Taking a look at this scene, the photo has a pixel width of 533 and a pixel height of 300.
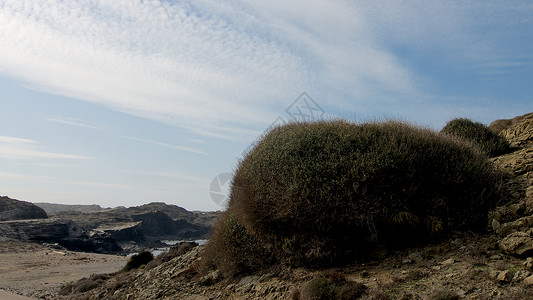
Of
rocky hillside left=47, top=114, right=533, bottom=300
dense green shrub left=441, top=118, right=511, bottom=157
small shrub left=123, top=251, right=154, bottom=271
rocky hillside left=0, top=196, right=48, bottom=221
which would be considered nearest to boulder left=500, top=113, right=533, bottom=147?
dense green shrub left=441, top=118, right=511, bottom=157

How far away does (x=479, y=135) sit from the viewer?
12.6 meters

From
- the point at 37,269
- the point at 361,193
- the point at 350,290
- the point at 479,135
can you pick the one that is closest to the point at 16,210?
the point at 37,269

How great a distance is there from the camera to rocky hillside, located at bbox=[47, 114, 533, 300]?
6820 millimetres

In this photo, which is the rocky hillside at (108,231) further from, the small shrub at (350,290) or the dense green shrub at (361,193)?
the small shrub at (350,290)

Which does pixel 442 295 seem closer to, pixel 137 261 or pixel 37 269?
pixel 137 261

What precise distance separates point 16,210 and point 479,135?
64.8 m

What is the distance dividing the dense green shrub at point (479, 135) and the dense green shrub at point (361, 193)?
2338mm

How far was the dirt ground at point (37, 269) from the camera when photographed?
20.7 metres

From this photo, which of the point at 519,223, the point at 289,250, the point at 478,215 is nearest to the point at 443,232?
the point at 478,215

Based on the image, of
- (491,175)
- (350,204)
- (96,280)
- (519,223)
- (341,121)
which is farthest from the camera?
(96,280)

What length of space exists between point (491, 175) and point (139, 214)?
82595 mm

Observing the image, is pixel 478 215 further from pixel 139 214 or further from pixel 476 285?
pixel 139 214

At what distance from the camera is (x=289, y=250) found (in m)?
9.45

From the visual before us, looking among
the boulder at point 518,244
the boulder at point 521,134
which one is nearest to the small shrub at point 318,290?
the boulder at point 518,244
